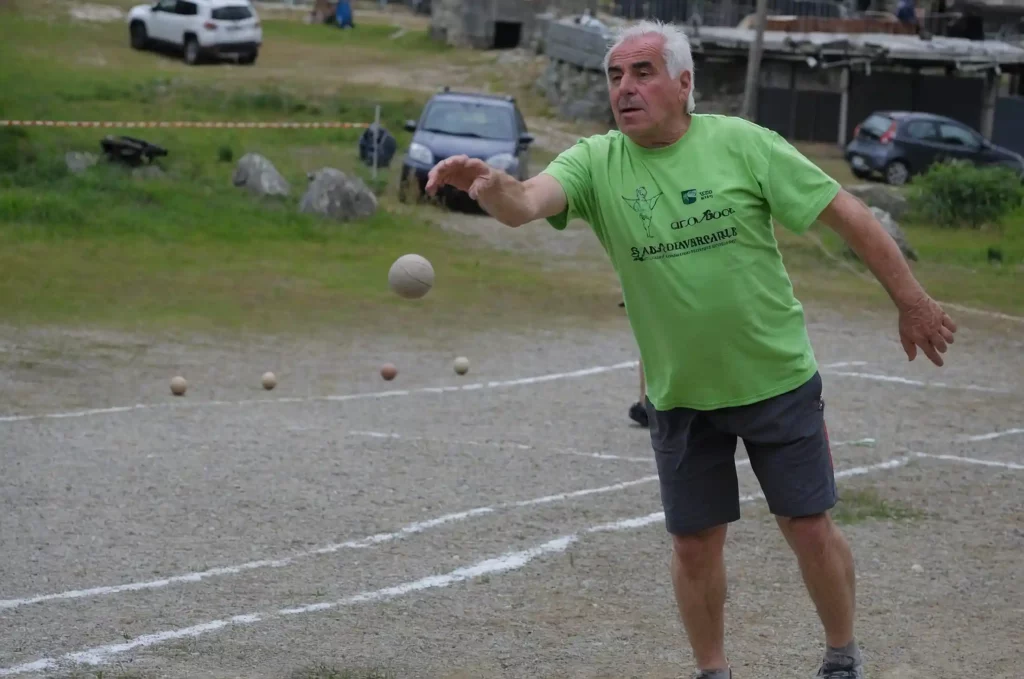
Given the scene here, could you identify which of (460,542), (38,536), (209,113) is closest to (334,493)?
(460,542)

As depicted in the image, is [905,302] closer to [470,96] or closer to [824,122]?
[470,96]

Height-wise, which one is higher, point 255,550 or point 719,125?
point 719,125

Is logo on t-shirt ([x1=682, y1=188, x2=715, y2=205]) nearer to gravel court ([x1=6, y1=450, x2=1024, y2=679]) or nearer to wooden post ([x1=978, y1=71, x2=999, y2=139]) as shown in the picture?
gravel court ([x1=6, y1=450, x2=1024, y2=679])

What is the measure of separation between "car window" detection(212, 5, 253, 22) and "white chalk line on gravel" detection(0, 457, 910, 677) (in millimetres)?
36983

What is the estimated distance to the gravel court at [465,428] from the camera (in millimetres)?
8695

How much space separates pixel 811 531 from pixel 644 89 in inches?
59.9

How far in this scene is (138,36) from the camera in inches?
1746

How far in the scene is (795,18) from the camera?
1641 inches

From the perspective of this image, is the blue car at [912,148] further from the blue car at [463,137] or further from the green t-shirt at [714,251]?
the green t-shirt at [714,251]

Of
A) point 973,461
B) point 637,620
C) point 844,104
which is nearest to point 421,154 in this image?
point 973,461

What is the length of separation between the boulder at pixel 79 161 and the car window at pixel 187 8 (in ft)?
68.8

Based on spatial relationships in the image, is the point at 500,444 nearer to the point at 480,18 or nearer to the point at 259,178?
the point at 259,178

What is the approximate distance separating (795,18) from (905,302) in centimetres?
3859

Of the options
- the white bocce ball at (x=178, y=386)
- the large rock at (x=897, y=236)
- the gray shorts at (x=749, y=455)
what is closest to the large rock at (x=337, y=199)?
the large rock at (x=897, y=236)
